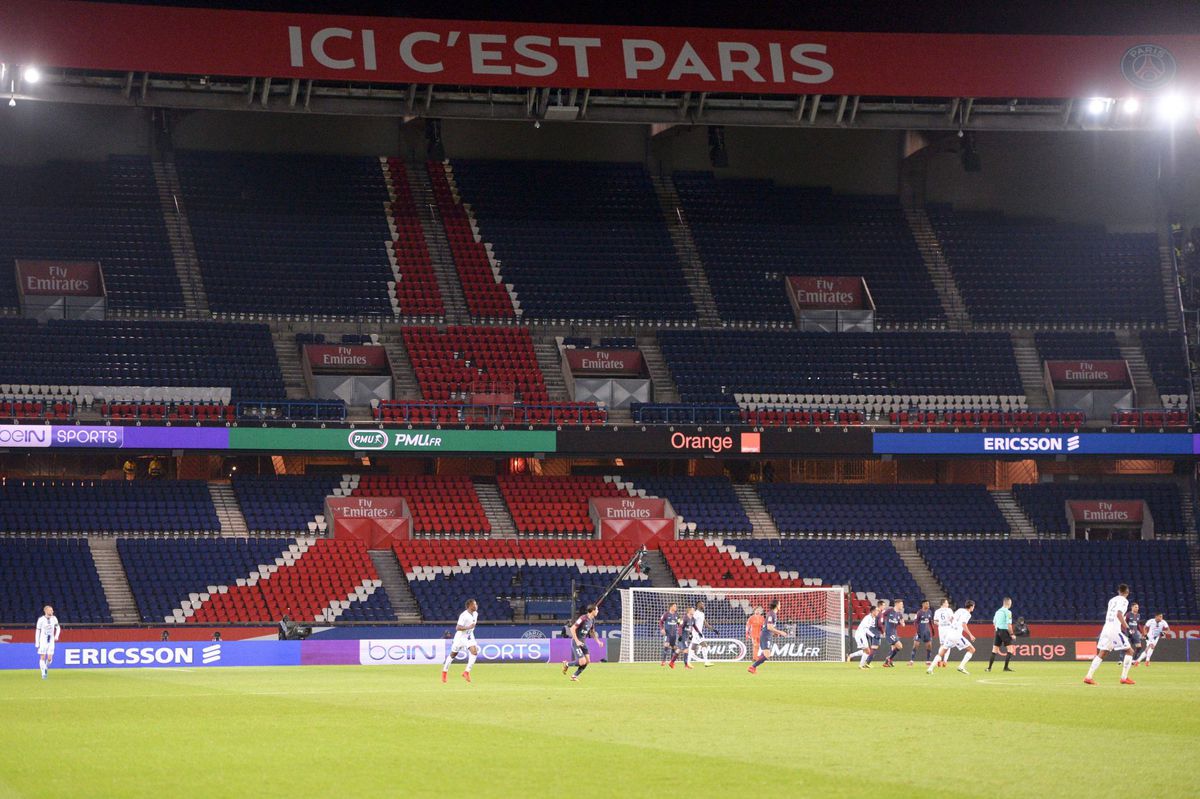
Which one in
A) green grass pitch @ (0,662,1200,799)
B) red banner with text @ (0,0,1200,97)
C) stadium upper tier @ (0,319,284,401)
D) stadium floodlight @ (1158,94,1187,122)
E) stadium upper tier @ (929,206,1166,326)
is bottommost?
green grass pitch @ (0,662,1200,799)

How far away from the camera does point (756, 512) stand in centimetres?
5300

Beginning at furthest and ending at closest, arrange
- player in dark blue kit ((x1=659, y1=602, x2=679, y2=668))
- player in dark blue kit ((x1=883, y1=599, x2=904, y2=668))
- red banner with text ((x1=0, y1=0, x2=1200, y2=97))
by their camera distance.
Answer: red banner with text ((x1=0, y1=0, x2=1200, y2=97)) < player in dark blue kit ((x1=883, y1=599, x2=904, y2=668)) < player in dark blue kit ((x1=659, y1=602, x2=679, y2=668))

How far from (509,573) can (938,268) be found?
23.0 meters

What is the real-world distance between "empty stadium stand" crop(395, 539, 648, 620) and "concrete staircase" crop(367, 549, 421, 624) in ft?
0.98

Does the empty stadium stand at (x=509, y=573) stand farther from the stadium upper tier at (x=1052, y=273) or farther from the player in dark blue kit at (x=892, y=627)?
the stadium upper tier at (x=1052, y=273)

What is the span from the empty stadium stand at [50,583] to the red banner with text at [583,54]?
51.3ft

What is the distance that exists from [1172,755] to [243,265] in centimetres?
4432

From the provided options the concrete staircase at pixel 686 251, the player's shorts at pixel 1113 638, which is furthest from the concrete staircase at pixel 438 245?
the player's shorts at pixel 1113 638

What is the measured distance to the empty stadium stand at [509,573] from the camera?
4628 cm

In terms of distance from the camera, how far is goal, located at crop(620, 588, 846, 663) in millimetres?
43031

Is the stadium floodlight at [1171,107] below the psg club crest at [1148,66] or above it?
below

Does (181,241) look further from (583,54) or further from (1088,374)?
(1088,374)

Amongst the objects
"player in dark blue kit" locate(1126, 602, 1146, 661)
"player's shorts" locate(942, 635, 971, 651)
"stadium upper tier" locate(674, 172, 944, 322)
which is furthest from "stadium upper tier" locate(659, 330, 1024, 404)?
"player's shorts" locate(942, 635, 971, 651)

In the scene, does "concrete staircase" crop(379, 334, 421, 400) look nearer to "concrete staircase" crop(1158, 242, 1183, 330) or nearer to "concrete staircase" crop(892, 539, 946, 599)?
"concrete staircase" crop(892, 539, 946, 599)
